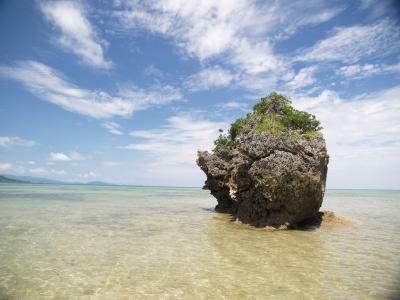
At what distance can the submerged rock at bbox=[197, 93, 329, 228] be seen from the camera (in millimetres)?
16406

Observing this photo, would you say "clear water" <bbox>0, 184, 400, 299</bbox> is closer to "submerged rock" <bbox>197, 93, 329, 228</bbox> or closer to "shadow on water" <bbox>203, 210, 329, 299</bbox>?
"shadow on water" <bbox>203, 210, 329, 299</bbox>

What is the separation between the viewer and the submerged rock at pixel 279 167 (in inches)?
646

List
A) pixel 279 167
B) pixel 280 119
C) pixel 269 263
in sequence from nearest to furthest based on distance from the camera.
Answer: pixel 269 263, pixel 279 167, pixel 280 119

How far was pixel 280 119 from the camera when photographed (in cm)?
1867

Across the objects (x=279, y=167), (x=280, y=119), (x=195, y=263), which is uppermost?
(x=280, y=119)

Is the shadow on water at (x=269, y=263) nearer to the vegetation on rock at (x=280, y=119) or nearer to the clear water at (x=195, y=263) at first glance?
the clear water at (x=195, y=263)

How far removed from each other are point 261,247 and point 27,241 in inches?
388

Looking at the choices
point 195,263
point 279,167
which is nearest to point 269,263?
point 195,263

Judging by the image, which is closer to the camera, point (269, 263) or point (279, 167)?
point (269, 263)

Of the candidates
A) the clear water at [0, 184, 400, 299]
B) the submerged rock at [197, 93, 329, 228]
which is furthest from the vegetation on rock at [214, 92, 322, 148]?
the clear water at [0, 184, 400, 299]

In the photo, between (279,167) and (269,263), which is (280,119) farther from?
(269,263)

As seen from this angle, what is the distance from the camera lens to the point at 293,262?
1038cm

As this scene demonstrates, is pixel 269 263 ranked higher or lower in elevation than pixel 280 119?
lower

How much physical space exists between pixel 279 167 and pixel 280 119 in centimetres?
368
